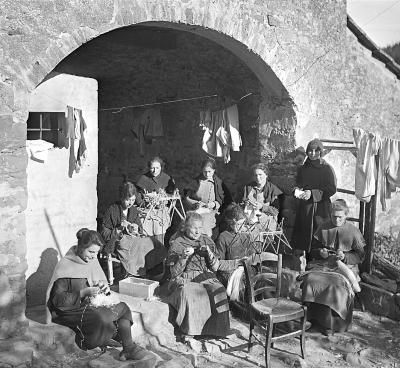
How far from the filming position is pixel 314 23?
8328 millimetres

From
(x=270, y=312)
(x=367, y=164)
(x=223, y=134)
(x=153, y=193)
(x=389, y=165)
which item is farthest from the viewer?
(x=223, y=134)

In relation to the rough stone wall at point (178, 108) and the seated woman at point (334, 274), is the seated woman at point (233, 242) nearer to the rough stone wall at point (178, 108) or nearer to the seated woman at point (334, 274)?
the seated woman at point (334, 274)

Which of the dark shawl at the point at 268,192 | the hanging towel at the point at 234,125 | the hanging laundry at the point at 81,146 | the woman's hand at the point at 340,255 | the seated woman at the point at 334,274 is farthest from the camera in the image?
the hanging towel at the point at 234,125

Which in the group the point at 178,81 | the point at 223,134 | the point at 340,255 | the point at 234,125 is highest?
the point at 178,81

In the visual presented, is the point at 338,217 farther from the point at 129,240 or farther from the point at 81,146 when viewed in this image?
the point at 81,146

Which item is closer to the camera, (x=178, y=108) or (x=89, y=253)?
(x=89, y=253)

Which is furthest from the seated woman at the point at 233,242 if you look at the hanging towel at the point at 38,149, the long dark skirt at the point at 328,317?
the hanging towel at the point at 38,149

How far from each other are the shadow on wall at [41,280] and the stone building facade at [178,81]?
0.12 metres

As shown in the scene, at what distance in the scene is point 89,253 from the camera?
18.0 feet

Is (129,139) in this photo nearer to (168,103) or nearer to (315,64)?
(168,103)

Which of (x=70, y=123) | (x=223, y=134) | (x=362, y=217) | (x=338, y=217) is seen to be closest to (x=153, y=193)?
(x=70, y=123)

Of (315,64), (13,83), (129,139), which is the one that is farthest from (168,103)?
(13,83)

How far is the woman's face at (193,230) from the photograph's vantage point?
237 inches

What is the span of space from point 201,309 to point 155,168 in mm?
2218
